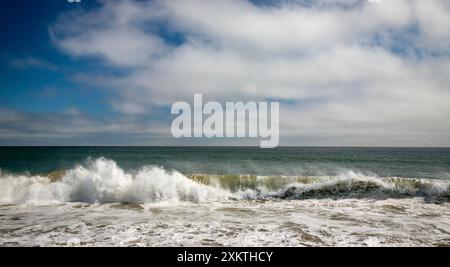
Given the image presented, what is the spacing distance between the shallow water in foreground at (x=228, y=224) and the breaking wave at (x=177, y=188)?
121cm

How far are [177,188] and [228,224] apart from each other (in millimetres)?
5890

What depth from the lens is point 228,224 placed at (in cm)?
900

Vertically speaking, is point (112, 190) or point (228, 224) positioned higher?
point (112, 190)

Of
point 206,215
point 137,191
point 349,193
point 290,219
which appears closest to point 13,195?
point 137,191

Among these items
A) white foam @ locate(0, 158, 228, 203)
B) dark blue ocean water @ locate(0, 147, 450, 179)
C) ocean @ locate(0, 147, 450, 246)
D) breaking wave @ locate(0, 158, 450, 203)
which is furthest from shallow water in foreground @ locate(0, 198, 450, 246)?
dark blue ocean water @ locate(0, 147, 450, 179)

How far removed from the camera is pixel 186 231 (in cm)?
817

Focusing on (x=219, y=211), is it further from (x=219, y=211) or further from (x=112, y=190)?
(x=112, y=190)

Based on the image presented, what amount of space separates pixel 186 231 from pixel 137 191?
6.26 m

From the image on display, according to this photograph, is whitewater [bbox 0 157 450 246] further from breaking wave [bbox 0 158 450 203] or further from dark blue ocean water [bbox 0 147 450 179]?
dark blue ocean water [bbox 0 147 450 179]

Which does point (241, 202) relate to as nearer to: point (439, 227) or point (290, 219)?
point (290, 219)

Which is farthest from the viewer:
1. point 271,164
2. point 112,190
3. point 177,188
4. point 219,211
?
point 271,164

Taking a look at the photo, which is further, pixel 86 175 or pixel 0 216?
pixel 86 175

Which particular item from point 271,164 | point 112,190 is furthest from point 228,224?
point 271,164

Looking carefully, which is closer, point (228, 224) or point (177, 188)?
point (228, 224)
